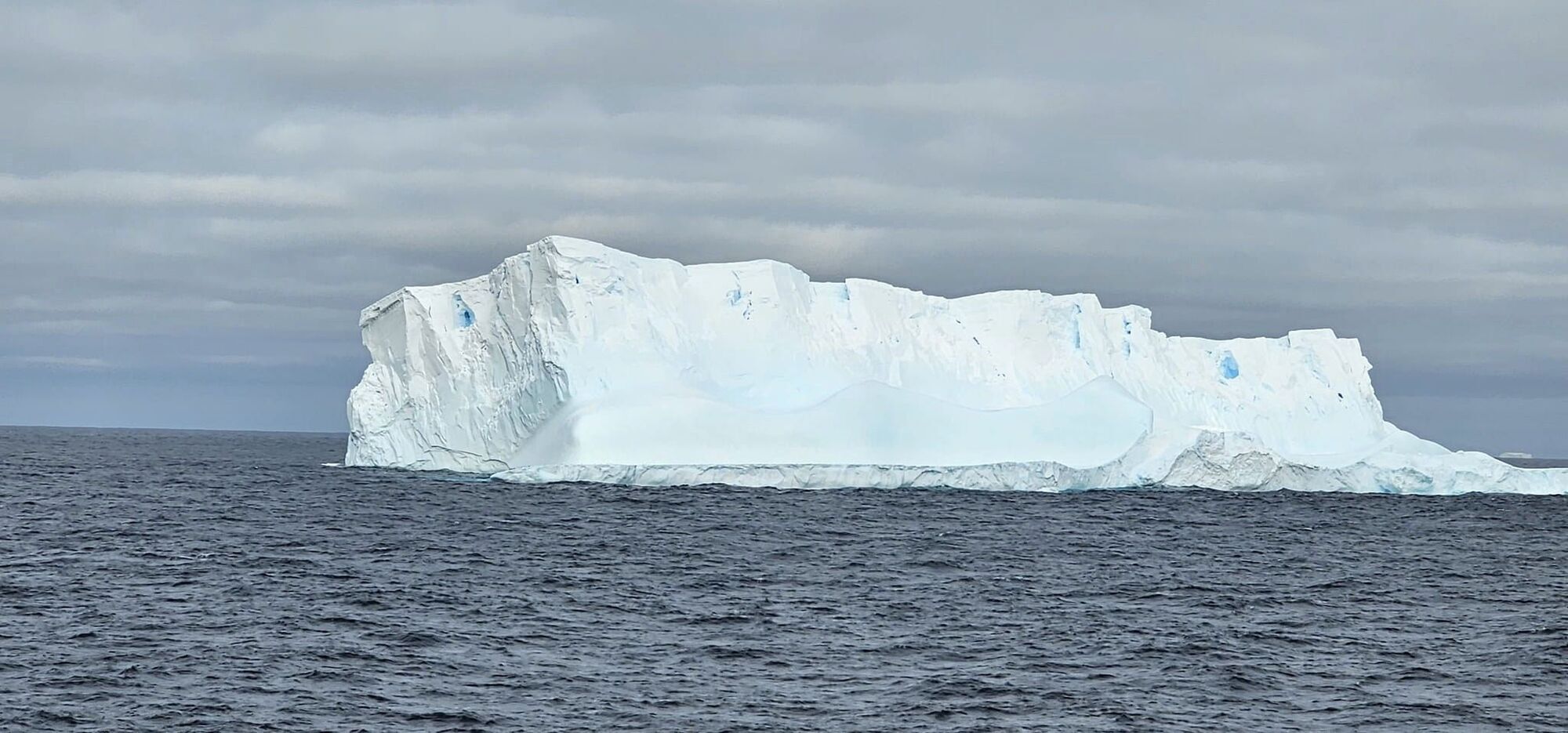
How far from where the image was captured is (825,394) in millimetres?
38375

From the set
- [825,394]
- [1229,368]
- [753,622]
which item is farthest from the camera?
[1229,368]

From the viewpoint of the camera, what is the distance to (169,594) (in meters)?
17.0

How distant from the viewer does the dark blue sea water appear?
11797 millimetres

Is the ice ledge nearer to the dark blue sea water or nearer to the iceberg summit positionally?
the iceberg summit

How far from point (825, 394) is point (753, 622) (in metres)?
22.7

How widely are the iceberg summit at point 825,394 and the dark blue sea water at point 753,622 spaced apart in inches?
193

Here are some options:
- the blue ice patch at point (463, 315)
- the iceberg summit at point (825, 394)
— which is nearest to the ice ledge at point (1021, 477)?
the iceberg summit at point (825, 394)

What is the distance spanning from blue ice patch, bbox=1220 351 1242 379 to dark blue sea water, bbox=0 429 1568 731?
1568cm

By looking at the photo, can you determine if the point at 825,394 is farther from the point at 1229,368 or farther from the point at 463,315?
the point at 1229,368

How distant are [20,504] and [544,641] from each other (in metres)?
20.7

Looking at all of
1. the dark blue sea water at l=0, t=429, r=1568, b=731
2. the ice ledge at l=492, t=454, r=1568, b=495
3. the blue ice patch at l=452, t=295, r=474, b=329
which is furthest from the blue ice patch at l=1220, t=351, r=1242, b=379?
the blue ice patch at l=452, t=295, r=474, b=329

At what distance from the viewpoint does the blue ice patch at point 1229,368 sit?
45594mm

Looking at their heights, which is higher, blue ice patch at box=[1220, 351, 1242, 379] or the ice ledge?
blue ice patch at box=[1220, 351, 1242, 379]

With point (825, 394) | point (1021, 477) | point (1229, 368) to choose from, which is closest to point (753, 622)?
point (1021, 477)
